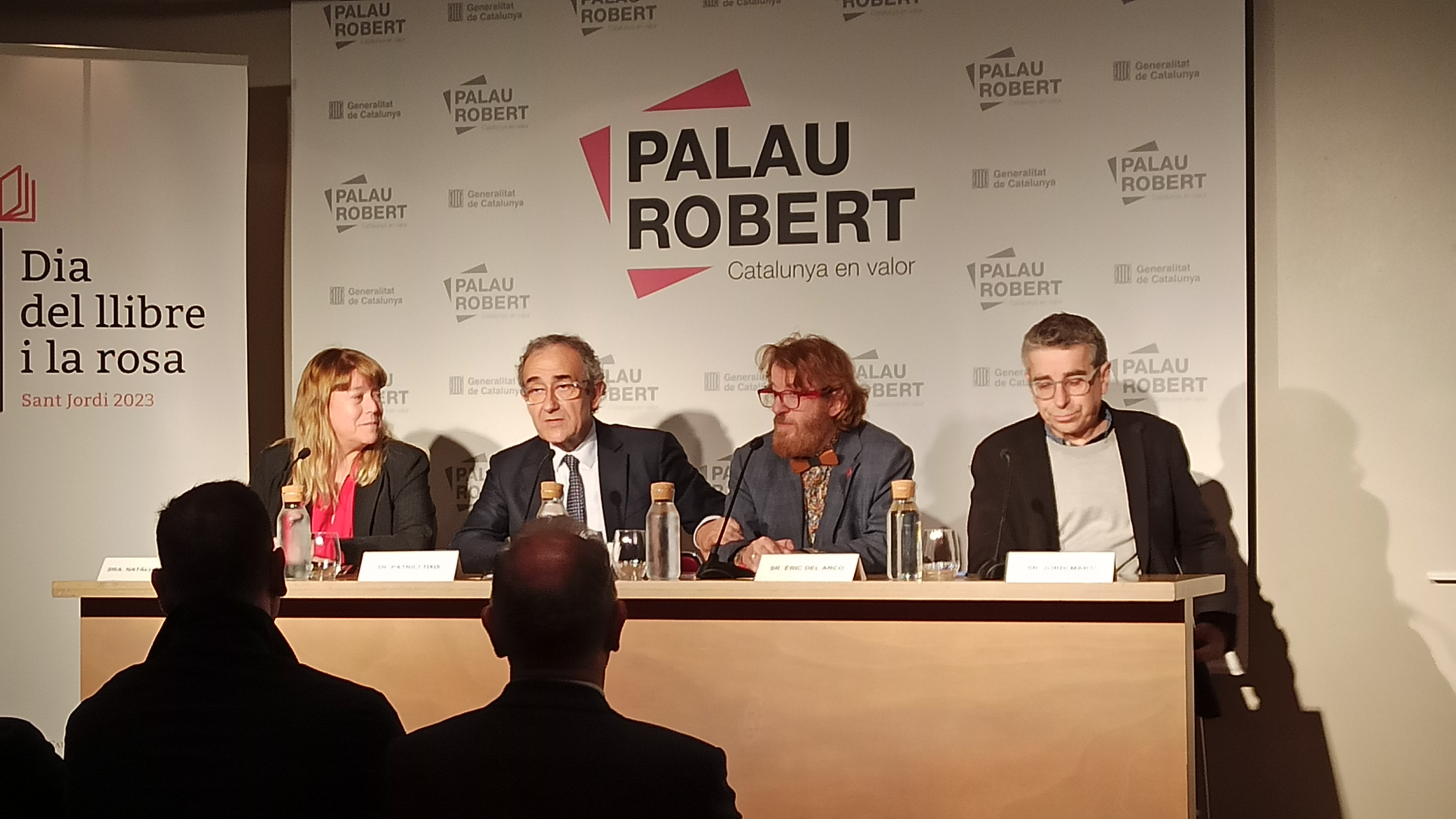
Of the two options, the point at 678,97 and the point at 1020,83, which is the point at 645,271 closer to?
the point at 678,97

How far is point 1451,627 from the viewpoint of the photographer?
159 inches

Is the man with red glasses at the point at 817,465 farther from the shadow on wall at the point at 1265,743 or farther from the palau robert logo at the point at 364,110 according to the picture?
the palau robert logo at the point at 364,110

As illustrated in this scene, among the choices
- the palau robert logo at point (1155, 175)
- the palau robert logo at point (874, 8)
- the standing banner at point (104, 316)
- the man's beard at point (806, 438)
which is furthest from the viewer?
the palau robert logo at point (874, 8)

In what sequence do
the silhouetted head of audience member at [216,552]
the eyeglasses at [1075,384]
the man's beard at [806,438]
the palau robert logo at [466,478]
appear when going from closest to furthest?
the silhouetted head of audience member at [216,552]
the eyeglasses at [1075,384]
the man's beard at [806,438]
the palau robert logo at [466,478]

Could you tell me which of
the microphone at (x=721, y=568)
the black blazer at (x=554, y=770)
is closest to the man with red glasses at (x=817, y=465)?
the microphone at (x=721, y=568)

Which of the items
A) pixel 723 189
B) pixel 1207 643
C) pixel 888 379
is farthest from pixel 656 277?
pixel 1207 643

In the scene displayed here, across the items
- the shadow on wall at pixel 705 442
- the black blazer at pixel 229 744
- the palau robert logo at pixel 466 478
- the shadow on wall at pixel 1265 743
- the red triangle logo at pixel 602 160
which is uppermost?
the red triangle logo at pixel 602 160

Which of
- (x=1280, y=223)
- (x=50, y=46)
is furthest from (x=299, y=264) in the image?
(x=1280, y=223)

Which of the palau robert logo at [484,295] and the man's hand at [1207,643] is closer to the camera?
the man's hand at [1207,643]

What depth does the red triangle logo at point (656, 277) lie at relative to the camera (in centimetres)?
455

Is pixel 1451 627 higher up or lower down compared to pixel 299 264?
lower down

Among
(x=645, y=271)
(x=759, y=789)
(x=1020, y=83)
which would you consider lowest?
(x=759, y=789)

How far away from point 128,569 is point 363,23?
2442mm

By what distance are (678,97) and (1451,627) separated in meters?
2.88
